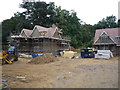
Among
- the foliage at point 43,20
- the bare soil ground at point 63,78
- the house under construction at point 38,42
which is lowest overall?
the bare soil ground at point 63,78

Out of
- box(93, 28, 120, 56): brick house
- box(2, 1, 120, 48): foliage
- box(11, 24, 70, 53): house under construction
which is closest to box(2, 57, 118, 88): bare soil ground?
box(11, 24, 70, 53): house under construction

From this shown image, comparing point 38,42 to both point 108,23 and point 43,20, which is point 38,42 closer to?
point 43,20

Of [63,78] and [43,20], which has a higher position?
[43,20]

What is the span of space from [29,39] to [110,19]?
36788mm

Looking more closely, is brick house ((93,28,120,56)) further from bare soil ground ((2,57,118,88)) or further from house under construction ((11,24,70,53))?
bare soil ground ((2,57,118,88))

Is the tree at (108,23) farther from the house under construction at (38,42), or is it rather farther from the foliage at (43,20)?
the house under construction at (38,42)

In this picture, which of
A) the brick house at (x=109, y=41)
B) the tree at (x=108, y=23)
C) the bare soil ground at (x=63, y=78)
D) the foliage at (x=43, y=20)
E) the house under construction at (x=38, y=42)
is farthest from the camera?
the tree at (x=108, y=23)

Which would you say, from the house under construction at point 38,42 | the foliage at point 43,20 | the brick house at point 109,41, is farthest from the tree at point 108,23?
the house under construction at point 38,42

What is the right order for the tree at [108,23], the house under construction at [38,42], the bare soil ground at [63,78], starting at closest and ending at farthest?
the bare soil ground at [63,78] < the house under construction at [38,42] < the tree at [108,23]

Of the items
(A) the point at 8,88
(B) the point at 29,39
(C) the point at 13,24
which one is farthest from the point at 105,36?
(C) the point at 13,24

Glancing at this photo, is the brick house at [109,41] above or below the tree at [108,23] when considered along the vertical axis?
below

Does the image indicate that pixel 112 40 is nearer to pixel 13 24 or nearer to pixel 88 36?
pixel 88 36

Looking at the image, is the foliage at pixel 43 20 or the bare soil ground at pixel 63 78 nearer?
the bare soil ground at pixel 63 78

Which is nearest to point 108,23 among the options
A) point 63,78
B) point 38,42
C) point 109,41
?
point 109,41
